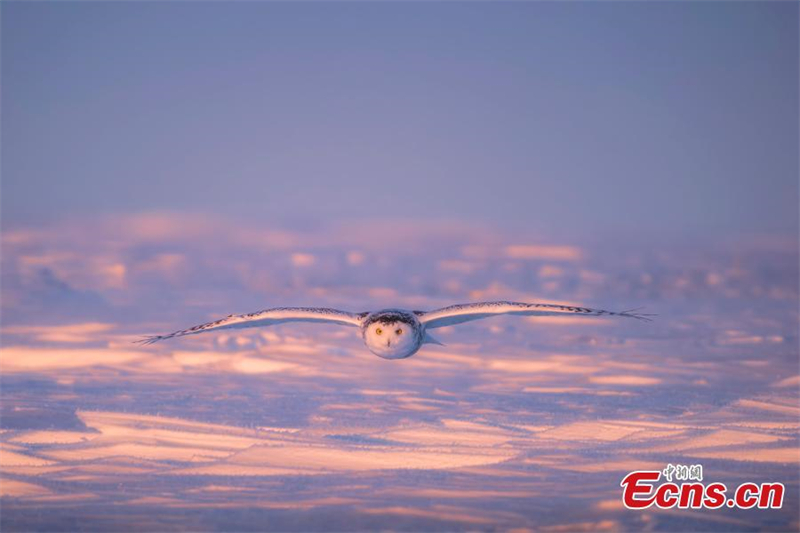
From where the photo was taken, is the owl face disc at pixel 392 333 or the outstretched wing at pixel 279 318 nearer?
the owl face disc at pixel 392 333

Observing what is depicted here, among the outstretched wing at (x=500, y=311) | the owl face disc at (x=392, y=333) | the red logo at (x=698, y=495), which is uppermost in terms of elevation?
the outstretched wing at (x=500, y=311)

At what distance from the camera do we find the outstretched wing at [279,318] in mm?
23312

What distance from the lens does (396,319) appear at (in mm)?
22422

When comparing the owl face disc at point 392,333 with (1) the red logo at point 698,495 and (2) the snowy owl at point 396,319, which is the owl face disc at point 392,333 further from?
(1) the red logo at point 698,495

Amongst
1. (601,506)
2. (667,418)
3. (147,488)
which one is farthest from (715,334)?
(147,488)

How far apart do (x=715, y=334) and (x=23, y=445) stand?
46354 mm

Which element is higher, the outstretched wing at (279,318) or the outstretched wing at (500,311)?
the outstretched wing at (500,311)

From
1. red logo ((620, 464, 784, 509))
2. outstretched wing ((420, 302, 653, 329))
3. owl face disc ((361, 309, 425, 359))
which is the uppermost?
outstretched wing ((420, 302, 653, 329))

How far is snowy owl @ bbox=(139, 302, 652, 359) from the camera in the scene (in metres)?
22.3

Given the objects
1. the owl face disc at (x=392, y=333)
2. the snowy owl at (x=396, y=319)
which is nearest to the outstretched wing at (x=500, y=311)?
the snowy owl at (x=396, y=319)

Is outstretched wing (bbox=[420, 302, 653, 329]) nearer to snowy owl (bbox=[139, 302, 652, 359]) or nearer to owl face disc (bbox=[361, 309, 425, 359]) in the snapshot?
snowy owl (bbox=[139, 302, 652, 359])

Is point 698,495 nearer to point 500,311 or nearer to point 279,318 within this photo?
point 500,311

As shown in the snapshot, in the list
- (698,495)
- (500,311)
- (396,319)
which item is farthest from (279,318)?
(698,495)

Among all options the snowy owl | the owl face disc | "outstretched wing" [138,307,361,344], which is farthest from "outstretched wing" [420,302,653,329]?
"outstretched wing" [138,307,361,344]
